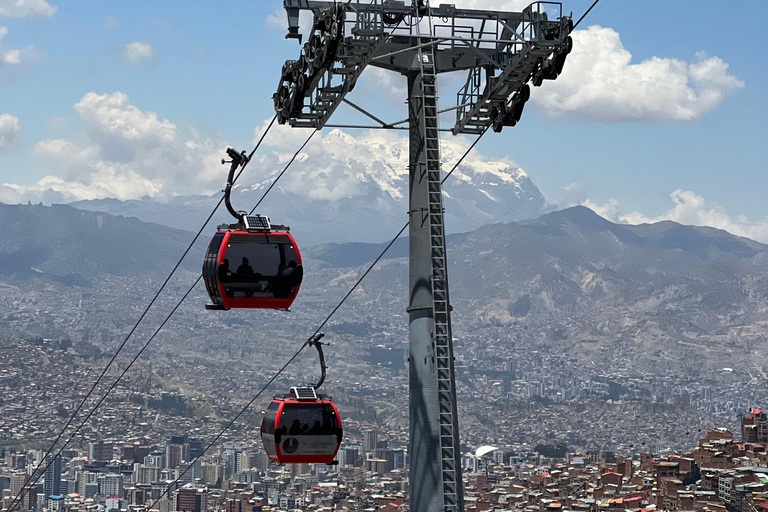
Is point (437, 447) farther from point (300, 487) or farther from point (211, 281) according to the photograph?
point (300, 487)

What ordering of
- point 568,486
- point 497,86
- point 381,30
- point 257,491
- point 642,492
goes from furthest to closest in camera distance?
point 257,491 < point 568,486 < point 642,492 < point 497,86 < point 381,30

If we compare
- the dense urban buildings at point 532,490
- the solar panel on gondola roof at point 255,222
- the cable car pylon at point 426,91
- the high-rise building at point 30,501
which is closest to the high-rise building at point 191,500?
the dense urban buildings at point 532,490

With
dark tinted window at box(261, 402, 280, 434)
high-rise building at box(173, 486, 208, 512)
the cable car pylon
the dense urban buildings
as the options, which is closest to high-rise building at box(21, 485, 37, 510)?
the dense urban buildings

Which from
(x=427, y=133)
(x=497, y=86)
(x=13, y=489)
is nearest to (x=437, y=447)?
(x=427, y=133)

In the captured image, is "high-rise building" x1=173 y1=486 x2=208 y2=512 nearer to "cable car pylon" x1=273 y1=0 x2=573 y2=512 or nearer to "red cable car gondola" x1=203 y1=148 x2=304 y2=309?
"red cable car gondola" x1=203 y1=148 x2=304 y2=309

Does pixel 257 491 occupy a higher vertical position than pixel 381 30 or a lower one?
lower

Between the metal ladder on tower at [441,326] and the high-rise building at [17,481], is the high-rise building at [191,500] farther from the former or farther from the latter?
the metal ladder on tower at [441,326]

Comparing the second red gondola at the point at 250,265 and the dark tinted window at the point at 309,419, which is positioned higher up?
the second red gondola at the point at 250,265
